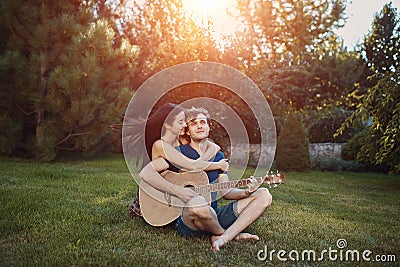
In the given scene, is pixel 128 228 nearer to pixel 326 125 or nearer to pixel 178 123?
pixel 178 123

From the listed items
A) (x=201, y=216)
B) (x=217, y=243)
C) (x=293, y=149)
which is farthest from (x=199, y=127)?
(x=293, y=149)

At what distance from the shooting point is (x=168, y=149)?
2832 mm

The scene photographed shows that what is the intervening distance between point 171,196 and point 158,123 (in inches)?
23.4

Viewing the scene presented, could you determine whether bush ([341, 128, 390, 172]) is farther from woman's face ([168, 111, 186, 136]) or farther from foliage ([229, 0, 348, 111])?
woman's face ([168, 111, 186, 136])

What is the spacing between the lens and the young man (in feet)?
8.54

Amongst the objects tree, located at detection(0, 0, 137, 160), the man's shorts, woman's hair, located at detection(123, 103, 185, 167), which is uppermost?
tree, located at detection(0, 0, 137, 160)

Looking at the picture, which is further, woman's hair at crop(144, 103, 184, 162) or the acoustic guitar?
woman's hair at crop(144, 103, 184, 162)

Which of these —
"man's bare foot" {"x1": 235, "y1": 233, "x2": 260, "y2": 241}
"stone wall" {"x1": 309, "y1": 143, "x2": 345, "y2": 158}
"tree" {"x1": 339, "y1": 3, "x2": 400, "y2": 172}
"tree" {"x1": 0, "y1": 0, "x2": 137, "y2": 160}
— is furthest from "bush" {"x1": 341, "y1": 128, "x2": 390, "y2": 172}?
"man's bare foot" {"x1": 235, "y1": 233, "x2": 260, "y2": 241}

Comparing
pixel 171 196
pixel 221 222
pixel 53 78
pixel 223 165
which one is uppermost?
pixel 53 78

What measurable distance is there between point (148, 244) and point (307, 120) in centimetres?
1131

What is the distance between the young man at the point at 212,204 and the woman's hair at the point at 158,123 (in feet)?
0.43

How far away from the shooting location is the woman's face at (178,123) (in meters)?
2.90

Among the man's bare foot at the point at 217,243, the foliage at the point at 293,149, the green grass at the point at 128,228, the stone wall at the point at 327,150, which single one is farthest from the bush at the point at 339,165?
the man's bare foot at the point at 217,243

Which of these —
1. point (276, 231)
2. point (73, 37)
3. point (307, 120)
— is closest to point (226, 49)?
point (307, 120)
